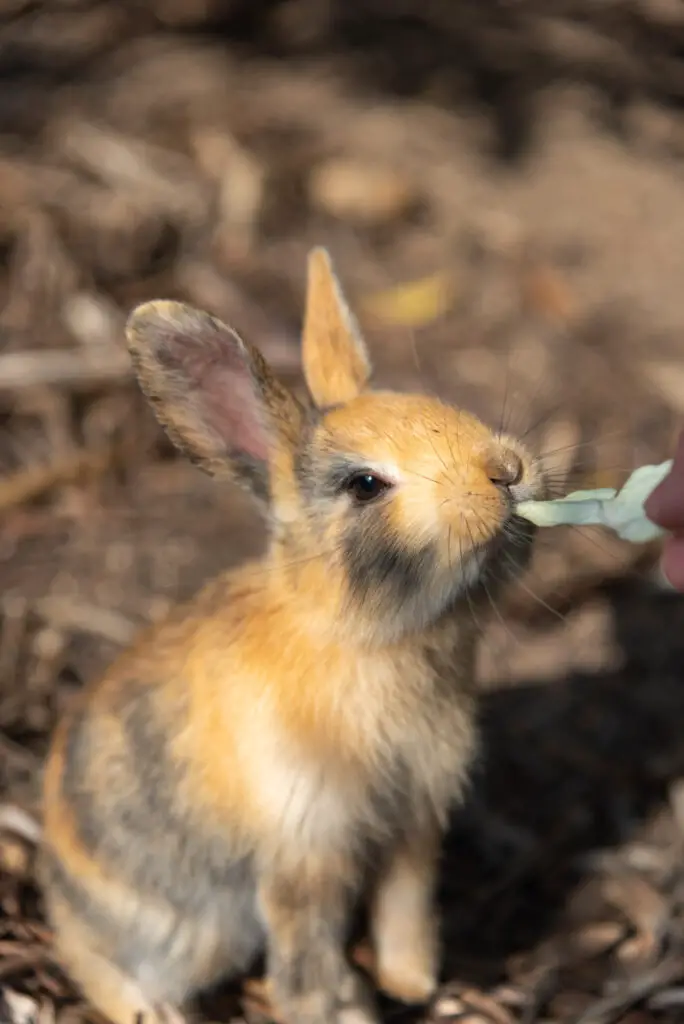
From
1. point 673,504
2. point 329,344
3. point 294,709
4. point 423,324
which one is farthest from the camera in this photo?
point 423,324

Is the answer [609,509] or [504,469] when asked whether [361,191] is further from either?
[504,469]

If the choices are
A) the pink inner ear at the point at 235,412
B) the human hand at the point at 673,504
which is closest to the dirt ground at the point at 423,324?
the human hand at the point at 673,504

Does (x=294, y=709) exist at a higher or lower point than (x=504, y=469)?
lower

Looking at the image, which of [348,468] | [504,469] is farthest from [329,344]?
[504,469]

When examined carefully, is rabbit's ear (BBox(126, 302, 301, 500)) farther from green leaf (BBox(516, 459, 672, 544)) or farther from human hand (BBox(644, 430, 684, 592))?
human hand (BBox(644, 430, 684, 592))

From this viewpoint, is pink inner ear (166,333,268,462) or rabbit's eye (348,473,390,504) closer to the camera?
rabbit's eye (348,473,390,504)

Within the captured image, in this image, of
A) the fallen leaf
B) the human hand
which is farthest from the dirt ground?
the human hand

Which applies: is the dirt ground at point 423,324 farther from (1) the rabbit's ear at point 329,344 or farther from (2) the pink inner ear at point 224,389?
(2) the pink inner ear at point 224,389
